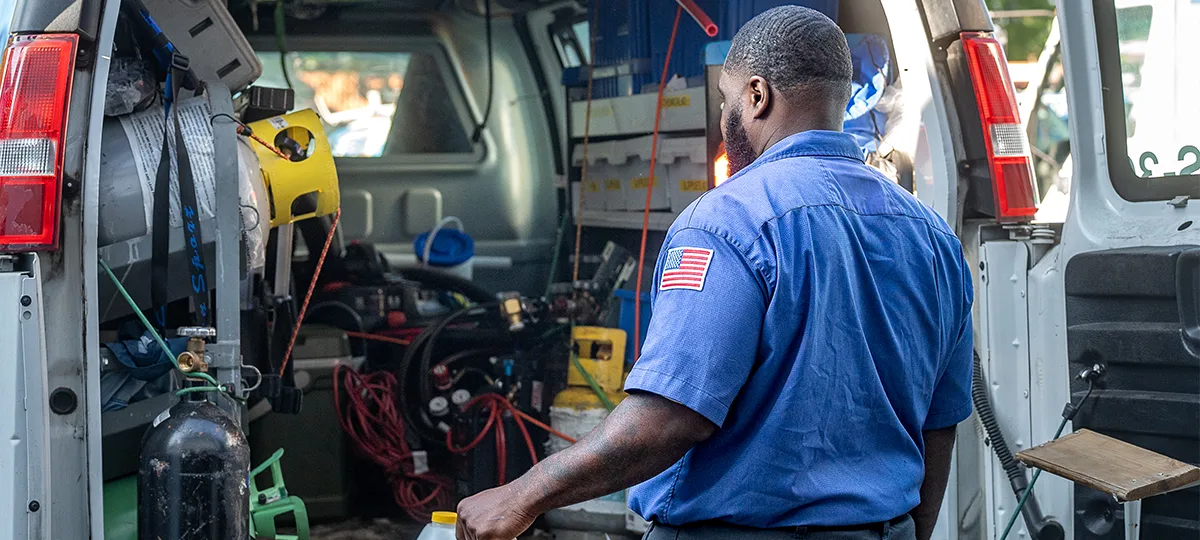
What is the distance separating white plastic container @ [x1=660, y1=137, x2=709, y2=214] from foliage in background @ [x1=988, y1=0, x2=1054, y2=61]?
343 inches

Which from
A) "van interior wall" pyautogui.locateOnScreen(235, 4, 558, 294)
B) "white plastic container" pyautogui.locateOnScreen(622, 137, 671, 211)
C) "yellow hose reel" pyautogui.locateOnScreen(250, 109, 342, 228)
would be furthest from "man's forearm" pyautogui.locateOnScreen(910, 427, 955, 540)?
"van interior wall" pyautogui.locateOnScreen(235, 4, 558, 294)

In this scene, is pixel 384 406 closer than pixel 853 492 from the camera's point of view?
No

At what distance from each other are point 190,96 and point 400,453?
2.06 m

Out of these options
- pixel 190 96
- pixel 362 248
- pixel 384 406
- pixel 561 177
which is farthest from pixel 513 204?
pixel 190 96

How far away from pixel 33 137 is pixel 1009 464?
2524mm

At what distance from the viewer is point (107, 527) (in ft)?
10.5

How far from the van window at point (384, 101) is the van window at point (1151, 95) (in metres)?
3.72

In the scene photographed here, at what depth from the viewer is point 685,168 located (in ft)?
15.8

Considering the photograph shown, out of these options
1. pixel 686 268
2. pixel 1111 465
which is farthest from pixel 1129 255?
pixel 686 268

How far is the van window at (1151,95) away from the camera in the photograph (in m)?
2.93

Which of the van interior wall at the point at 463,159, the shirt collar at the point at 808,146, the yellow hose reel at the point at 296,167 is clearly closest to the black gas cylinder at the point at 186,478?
the yellow hose reel at the point at 296,167

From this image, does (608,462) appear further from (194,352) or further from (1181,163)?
(1181,163)

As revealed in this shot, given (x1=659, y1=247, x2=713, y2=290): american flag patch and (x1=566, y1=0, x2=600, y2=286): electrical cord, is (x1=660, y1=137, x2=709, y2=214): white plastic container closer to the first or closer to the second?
(x1=566, y1=0, x2=600, y2=286): electrical cord

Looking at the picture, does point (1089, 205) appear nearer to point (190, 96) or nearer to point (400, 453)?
point (190, 96)
